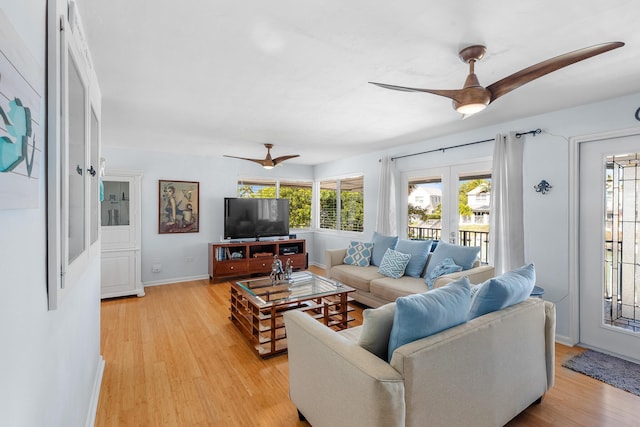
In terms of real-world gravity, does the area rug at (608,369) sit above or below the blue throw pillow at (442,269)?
below

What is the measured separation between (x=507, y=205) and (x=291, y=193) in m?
4.50

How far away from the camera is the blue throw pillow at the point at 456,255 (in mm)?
3416

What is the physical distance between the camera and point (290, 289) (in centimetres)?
333

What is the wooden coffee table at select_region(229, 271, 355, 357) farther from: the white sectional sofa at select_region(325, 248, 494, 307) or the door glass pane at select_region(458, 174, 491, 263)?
the door glass pane at select_region(458, 174, 491, 263)

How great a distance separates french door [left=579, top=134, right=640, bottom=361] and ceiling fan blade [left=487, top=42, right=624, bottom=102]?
6.11ft

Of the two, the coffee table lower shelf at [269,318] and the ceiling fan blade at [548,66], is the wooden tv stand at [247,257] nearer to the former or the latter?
the coffee table lower shelf at [269,318]

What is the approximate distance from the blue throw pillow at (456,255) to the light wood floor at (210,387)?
3.73 ft

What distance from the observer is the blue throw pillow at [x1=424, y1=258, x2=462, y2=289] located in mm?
3328

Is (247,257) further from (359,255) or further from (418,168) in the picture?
(418,168)

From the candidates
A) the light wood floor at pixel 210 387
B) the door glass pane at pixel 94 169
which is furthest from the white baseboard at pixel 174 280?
the door glass pane at pixel 94 169

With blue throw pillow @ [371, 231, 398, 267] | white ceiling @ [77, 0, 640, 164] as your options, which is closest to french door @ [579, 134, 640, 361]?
white ceiling @ [77, 0, 640, 164]

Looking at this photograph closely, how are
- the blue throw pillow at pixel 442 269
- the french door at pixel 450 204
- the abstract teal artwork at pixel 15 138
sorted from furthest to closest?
1. the french door at pixel 450 204
2. the blue throw pillow at pixel 442 269
3. the abstract teal artwork at pixel 15 138

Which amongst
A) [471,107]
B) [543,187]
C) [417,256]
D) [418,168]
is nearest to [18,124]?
[471,107]

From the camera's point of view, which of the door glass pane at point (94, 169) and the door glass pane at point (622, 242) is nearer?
the door glass pane at point (94, 169)
